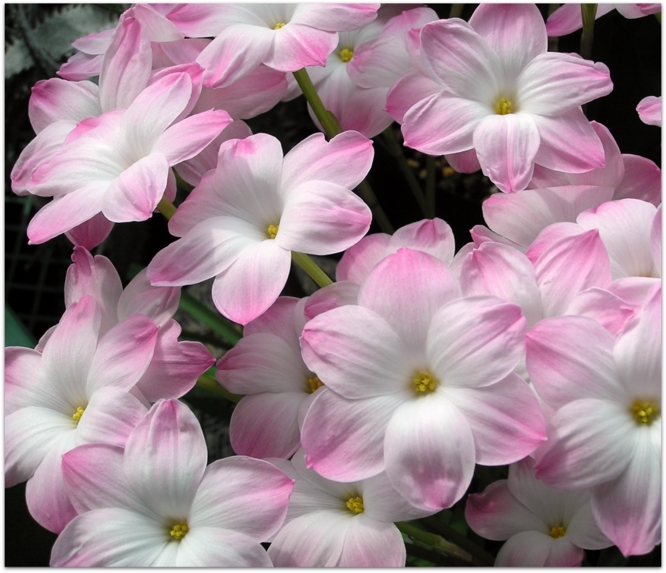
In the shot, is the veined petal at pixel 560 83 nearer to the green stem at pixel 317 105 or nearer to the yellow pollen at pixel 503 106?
the yellow pollen at pixel 503 106

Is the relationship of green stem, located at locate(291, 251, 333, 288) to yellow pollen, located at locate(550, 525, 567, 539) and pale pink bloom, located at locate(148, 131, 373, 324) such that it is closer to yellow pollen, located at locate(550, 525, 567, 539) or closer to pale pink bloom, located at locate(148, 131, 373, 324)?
pale pink bloom, located at locate(148, 131, 373, 324)

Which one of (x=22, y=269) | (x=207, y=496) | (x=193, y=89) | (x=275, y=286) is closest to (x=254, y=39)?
(x=193, y=89)

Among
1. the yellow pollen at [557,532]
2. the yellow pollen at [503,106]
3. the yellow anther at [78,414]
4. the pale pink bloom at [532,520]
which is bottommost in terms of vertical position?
the yellow pollen at [557,532]

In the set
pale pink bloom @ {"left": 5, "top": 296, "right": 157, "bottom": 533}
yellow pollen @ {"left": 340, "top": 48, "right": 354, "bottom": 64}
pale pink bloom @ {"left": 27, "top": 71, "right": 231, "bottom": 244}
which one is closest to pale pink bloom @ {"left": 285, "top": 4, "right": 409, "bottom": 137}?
yellow pollen @ {"left": 340, "top": 48, "right": 354, "bottom": 64}

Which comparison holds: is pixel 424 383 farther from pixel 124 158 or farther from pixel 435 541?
pixel 124 158

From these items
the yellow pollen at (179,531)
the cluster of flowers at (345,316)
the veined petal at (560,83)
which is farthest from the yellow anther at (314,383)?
the veined petal at (560,83)

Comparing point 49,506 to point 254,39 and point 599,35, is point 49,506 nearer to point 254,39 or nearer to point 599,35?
point 254,39

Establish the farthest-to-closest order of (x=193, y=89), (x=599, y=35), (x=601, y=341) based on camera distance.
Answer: (x=599, y=35) < (x=193, y=89) < (x=601, y=341)
